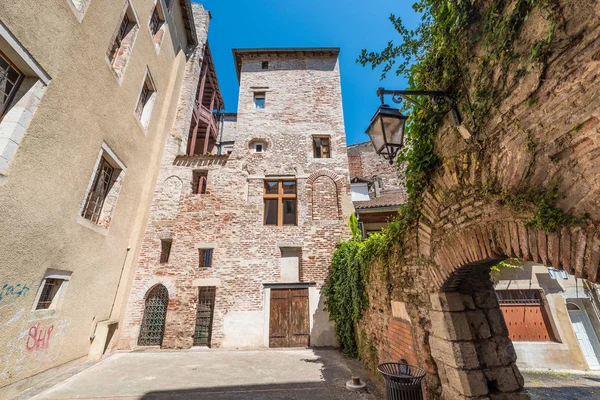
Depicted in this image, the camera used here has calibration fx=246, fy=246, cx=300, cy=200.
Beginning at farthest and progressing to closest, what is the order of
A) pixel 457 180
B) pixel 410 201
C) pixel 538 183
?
pixel 410 201 < pixel 457 180 < pixel 538 183

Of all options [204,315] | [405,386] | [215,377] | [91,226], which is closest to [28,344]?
[91,226]

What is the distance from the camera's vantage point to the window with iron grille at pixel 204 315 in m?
8.05

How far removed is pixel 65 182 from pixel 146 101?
16.1ft

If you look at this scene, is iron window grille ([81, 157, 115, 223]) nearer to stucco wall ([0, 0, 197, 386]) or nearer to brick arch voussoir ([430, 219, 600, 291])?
stucco wall ([0, 0, 197, 386])

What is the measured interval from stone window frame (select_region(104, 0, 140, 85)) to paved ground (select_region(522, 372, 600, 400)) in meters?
12.3

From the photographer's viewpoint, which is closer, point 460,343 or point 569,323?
point 460,343

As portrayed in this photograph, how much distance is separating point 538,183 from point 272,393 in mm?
4865

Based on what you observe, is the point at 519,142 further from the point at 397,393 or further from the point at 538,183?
the point at 397,393

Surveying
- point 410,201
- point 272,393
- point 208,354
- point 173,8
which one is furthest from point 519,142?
point 173,8

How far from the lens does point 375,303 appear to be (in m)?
5.10

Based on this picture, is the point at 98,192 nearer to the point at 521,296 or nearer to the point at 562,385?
the point at 562,385

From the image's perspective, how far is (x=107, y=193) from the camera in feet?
22.5

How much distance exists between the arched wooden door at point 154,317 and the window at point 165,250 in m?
0.94

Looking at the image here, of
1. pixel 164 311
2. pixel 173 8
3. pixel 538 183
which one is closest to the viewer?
pixel 538 183
